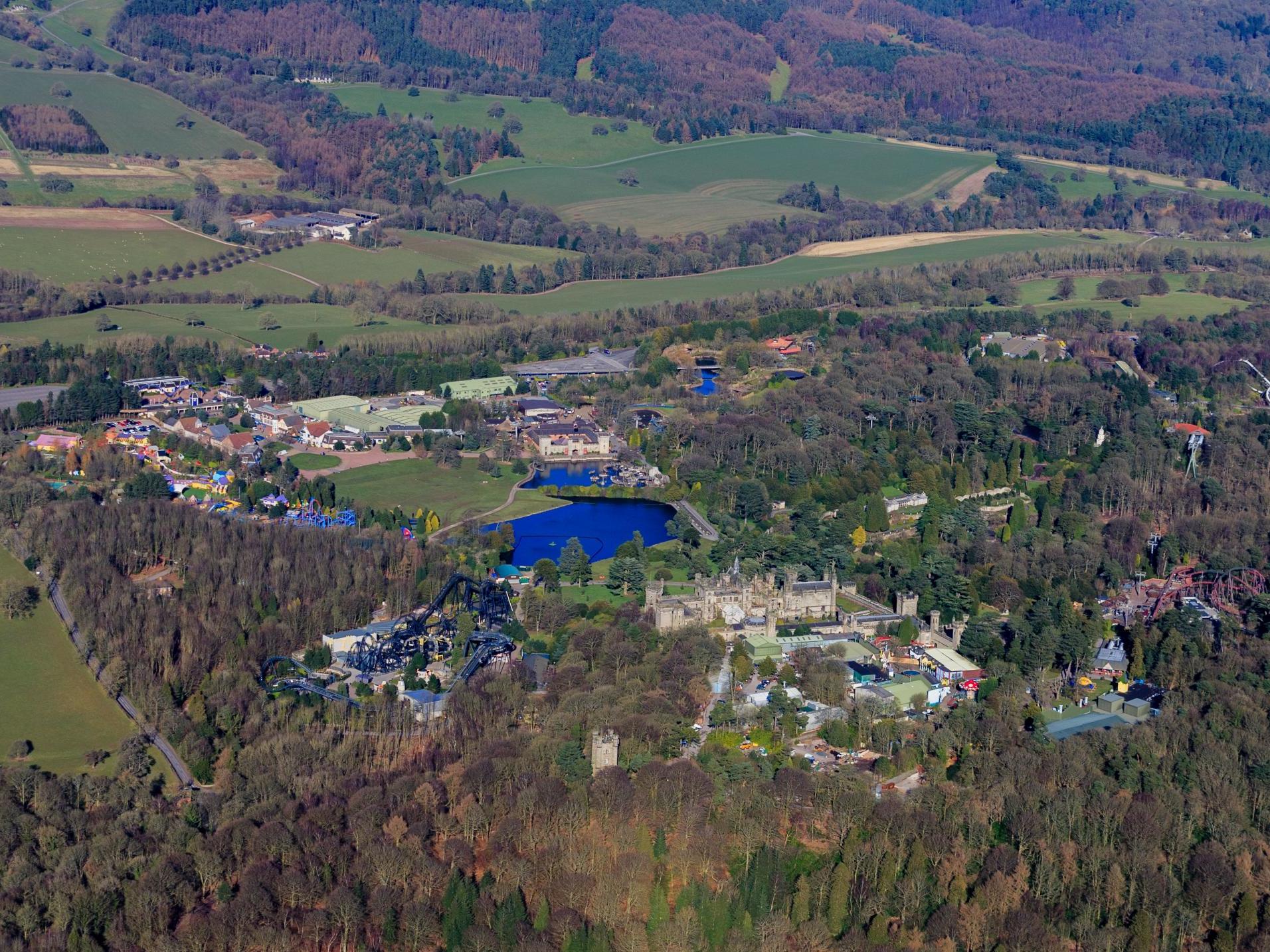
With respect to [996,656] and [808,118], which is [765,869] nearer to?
[996,656]

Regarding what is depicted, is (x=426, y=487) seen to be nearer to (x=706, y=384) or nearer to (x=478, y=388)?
(x=478, y=388)

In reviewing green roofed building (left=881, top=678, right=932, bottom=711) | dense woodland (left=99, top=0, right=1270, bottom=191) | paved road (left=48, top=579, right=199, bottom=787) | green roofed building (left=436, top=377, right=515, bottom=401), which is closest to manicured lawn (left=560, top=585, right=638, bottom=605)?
green roofed building (left=881, top=678, right=932, bottom=711)

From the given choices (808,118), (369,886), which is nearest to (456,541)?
(369,886)

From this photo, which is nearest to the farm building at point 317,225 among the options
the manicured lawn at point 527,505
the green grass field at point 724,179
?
the green grass field at point 724,179

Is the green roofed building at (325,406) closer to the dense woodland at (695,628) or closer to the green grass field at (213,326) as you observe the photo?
the dense woodland at (695,628)

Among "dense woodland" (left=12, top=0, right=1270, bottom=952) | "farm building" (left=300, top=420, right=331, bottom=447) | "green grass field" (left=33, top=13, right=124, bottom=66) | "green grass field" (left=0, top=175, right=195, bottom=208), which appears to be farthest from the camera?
"green grass field" (left=33, top=13, right=124, bottom=66)

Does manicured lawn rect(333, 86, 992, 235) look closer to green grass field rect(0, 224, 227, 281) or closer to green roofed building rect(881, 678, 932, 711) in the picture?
green grass field rect(0, 224, 227, 281)

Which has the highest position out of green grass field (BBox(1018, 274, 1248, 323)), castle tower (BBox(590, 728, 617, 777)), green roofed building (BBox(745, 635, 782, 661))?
castle tower (BBox(590, 728, 617, 777))
